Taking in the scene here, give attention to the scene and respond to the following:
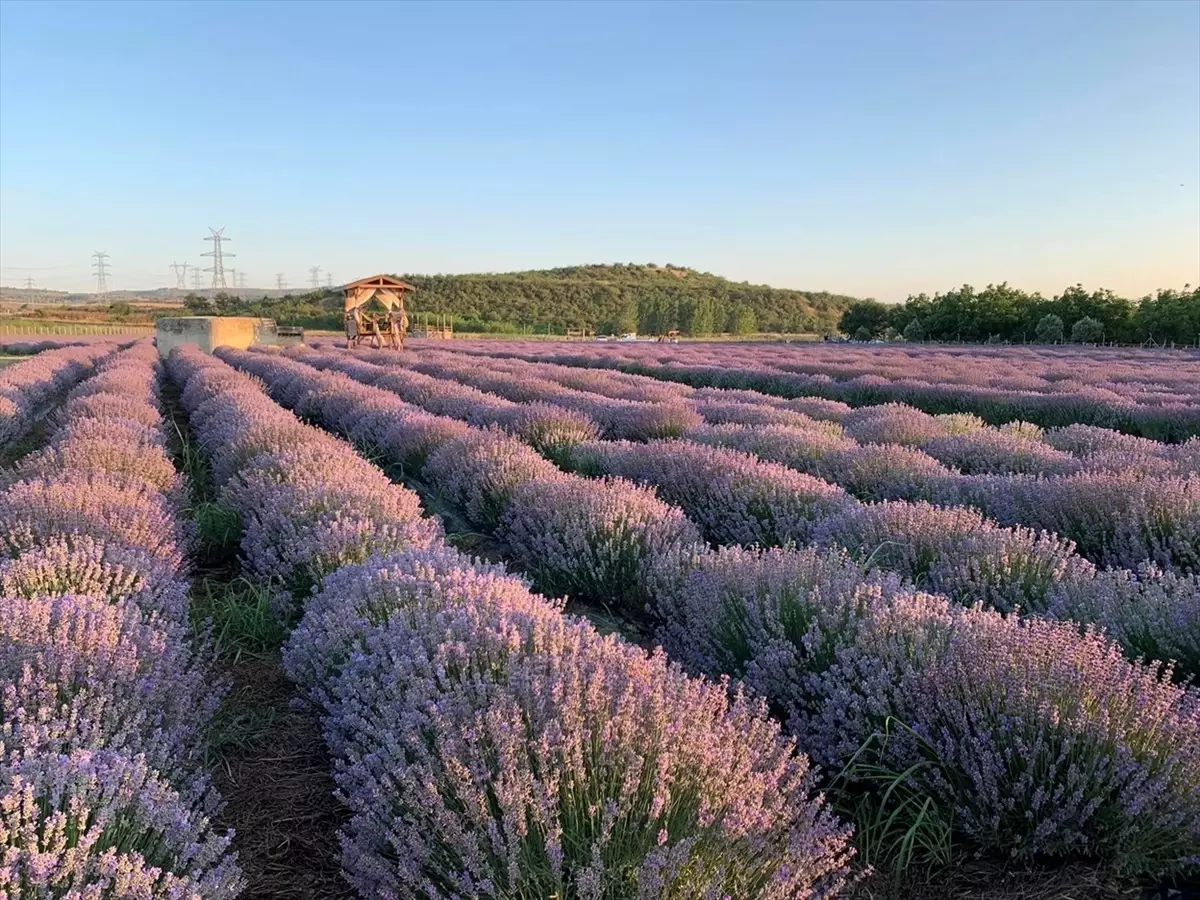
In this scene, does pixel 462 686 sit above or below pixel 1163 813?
above

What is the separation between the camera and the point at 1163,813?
1.79m

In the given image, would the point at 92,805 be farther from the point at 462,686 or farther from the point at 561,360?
the point at 561,360

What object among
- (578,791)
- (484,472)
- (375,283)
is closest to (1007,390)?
(484,472)

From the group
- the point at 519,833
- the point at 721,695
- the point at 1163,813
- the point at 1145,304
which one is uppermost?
the point at 1145,304

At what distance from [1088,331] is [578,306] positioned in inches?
2722

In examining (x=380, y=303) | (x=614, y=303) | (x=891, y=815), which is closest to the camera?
(x=891, y=815)

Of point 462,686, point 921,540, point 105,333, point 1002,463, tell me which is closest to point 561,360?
point 1002,463

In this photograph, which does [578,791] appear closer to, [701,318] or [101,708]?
[101,708]

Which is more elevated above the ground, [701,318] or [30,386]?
[701,318]

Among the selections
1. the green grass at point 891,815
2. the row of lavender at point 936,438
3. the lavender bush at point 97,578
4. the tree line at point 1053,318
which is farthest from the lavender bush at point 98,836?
the tree line at point 1053,318

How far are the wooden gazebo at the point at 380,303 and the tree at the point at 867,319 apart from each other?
153 feet

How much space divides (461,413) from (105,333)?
42.6 meters

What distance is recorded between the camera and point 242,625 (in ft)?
11.0

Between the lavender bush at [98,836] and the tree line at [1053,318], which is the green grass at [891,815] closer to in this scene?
the lavender bush at [98,836]
